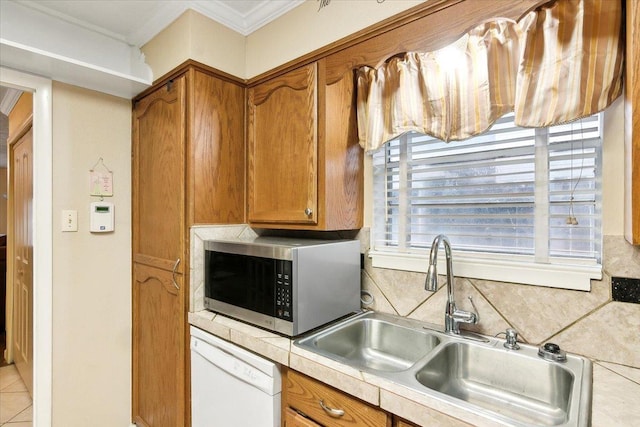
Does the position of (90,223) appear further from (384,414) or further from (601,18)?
(601,18)

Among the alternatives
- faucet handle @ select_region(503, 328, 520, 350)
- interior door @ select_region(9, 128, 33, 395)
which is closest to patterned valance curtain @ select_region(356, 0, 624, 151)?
faucet handle @ select_region(503, 328, 520, 350)

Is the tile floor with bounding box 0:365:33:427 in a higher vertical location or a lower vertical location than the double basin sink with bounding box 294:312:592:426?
lower

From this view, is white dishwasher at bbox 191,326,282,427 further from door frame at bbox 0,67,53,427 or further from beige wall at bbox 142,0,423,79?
beige wall at bbox 142,0,423,79

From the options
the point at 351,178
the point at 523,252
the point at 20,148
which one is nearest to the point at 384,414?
the point at 523,252

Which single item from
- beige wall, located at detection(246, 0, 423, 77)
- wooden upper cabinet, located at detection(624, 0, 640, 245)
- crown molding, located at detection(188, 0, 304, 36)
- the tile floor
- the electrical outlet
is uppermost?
crown molding, located at detection(188, 0, 304, 36)

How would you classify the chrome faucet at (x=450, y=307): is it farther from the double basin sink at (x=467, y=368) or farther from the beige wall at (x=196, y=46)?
the beige wall at (x=196, y=46)

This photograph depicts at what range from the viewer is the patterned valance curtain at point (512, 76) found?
990 millimetres

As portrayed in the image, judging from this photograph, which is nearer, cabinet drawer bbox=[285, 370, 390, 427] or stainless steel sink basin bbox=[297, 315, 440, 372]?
cabinet drawer bbox=[285, 370, 390, 427]

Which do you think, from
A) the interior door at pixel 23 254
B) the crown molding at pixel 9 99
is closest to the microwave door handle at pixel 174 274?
the interior door at pixel 23 254

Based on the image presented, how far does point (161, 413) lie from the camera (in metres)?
1.79

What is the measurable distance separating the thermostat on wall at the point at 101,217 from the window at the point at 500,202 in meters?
1.50

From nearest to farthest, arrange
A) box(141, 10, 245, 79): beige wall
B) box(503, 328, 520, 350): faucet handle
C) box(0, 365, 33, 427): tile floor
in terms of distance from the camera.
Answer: box(503, 328, 520, 350): faucet handle → box(141, 10, 245, 79): beige wall → box(0, 365, 33, 427): tile floor

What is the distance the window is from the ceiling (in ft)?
3.12

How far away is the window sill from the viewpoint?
44.8 inches
